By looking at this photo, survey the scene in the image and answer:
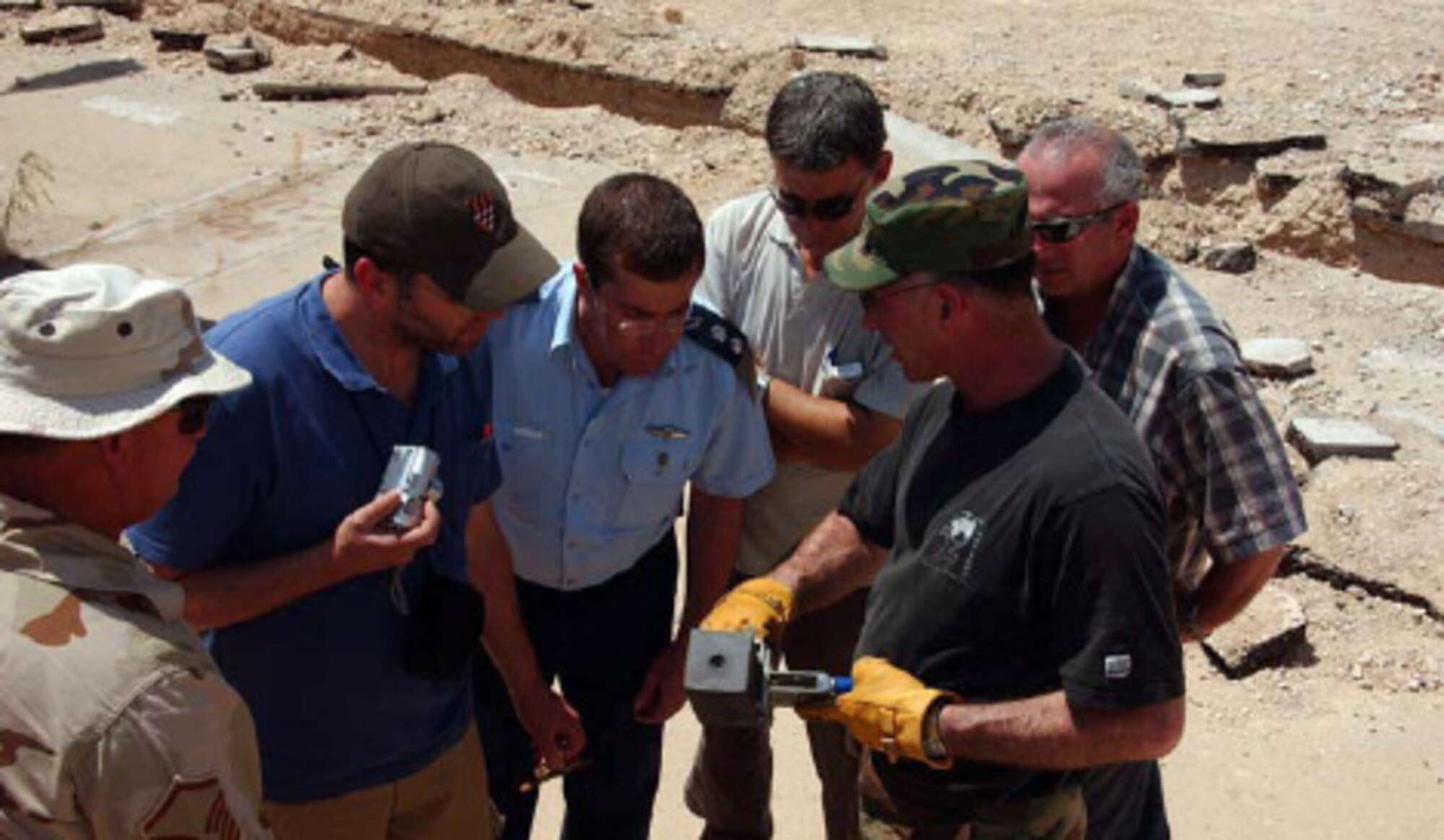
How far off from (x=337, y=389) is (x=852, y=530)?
105cm

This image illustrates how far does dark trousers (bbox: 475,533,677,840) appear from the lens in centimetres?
352

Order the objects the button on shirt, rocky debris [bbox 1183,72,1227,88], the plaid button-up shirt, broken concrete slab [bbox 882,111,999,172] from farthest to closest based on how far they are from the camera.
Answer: rocky debris [bbox 1183,72,1227,88]
broken concrete slab [bbox 882,111,999,172]
the button on shirt
the plaid button-up shirt

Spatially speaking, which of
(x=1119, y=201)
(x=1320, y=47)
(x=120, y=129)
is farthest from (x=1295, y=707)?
(x=120, y=129)

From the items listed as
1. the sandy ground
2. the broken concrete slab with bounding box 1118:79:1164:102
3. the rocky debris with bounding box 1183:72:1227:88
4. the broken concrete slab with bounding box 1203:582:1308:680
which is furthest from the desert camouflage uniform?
the rocky debris with bounding box 1183:72:1227:88

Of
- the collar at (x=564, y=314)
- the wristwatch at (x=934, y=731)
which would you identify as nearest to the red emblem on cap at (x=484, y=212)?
the collar at (x=564, y=314)

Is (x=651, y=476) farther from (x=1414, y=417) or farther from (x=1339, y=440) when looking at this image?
(x=1414, y=417)

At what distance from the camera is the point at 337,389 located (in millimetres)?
2799

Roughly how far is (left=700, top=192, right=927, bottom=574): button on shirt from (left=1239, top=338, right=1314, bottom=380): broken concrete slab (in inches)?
140

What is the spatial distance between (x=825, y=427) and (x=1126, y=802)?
104 cm

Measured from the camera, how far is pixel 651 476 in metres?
Result: 3.33

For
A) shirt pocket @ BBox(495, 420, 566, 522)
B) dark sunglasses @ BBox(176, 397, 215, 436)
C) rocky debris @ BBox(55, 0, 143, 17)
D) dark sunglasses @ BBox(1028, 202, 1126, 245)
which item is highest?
dark sunglasses @ BBox(176, 397, 215, 436)

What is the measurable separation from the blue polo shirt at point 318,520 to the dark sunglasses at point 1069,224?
1.20 m

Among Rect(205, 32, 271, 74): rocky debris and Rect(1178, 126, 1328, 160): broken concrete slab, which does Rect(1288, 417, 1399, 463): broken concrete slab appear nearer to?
Rect(1178, 126, 1328, 160): broken concrete slab

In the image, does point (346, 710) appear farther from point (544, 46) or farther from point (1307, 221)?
point (544, 46)
